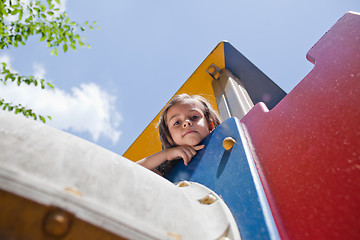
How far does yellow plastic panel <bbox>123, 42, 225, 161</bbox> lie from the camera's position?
1.75 meters

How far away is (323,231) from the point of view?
380mm

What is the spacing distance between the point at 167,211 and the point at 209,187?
36cm

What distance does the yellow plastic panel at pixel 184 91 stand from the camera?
1749mm

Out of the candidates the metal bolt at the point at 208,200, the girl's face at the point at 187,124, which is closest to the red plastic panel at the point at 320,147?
the metal bolt at the point at 208,200

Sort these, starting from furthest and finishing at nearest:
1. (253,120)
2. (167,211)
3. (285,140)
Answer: (253,120), (285,140), (167,211)

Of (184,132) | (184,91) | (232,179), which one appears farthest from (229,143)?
(184,91)

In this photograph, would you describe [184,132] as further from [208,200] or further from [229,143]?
[208,200]

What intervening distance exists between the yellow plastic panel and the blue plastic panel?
3.01ft

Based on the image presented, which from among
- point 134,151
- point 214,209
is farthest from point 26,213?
point 134,151

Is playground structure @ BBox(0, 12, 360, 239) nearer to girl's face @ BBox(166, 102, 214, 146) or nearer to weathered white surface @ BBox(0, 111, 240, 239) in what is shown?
weathered white surface @ BBox(0, 111, 240, 239)

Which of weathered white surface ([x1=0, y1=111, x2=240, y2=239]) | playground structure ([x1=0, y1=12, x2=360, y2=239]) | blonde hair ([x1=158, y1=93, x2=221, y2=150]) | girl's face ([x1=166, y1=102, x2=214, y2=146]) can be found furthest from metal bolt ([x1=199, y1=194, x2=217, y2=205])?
blonde hair ([x1=158, y1=93, x2=221, y2=150])

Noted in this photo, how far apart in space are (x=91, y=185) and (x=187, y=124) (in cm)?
84

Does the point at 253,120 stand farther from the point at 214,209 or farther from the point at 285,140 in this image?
the point at 214,209

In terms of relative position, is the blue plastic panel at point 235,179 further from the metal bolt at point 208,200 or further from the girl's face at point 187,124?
the girl's face at point 187,124
